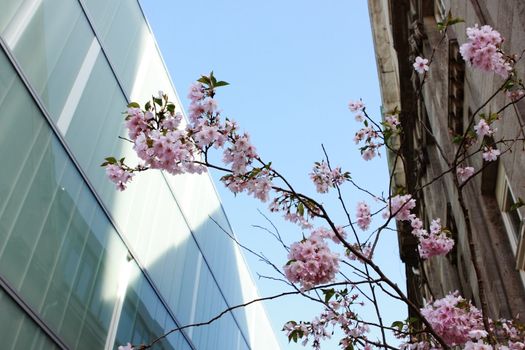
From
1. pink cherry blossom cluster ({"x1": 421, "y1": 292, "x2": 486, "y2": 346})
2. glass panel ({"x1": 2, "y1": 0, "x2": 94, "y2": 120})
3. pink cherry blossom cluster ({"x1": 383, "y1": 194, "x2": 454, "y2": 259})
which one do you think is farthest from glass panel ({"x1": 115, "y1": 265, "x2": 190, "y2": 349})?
pink cherry blossom cluster ({"x1": 421, "y1": 292, "x2": 486, "y2": 346})

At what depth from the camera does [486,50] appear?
14.9ft

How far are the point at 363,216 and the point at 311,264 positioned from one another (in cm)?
245

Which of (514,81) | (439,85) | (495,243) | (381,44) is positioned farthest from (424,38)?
(381,44)

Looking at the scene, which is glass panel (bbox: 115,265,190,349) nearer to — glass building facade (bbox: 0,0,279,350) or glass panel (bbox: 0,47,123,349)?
glass building facade (bbox: 0,0,279,350)

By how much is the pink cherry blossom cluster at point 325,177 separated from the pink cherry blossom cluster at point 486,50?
2715 mm

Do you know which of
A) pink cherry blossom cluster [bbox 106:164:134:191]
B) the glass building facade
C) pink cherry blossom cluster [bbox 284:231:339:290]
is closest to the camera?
pink cherry blossom cluster [bbox 284:231:339:290]

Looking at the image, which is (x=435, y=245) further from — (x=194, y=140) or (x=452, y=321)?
(x=194, y=140)

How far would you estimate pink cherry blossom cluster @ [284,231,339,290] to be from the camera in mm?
4371

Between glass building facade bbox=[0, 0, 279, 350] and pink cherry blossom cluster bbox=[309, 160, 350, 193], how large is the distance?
1.50m

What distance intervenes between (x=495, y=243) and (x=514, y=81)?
3758 millimetres

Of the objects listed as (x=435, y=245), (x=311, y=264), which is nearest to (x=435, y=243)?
(x=435, y=245)

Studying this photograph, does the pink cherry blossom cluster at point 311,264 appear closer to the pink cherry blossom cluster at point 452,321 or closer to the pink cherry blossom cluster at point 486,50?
the pink cherry blossom cluster at point 452,321

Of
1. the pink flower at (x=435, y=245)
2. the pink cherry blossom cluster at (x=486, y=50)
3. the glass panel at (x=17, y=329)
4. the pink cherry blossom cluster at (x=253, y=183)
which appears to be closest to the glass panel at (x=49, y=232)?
the glass panel at (x=17, y=329)

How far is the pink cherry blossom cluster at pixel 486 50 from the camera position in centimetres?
454
